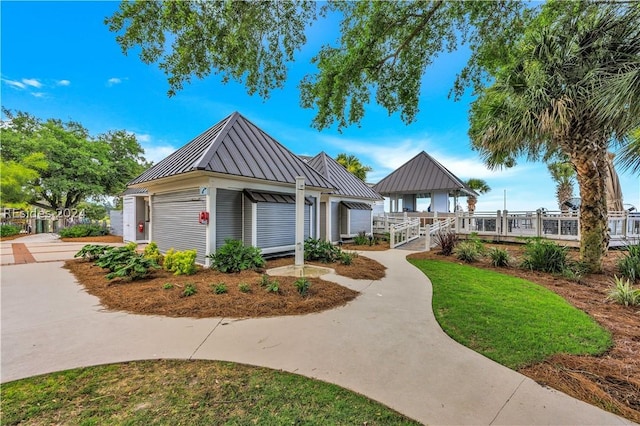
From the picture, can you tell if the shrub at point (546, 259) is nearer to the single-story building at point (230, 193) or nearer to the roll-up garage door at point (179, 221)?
the single-story building at point (230, 193)

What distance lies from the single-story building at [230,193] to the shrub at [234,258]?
0.59m

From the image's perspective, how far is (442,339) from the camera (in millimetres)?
3809

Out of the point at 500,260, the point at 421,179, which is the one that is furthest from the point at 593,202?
the point at 421,179

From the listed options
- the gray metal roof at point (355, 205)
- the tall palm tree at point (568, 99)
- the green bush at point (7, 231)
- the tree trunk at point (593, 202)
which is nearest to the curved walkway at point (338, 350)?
the tall palm tree at point (568, 99)

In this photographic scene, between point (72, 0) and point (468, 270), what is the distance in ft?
41.8

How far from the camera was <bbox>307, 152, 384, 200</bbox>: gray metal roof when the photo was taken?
15.9 m

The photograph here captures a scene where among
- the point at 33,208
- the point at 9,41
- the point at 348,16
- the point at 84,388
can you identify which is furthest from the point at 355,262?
the point at 33,208

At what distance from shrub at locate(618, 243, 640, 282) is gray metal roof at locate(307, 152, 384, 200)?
11.0 meters

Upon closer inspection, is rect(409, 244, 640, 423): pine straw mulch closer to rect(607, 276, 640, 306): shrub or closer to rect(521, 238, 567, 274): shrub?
rect(607, 276, 640, 306): shrub

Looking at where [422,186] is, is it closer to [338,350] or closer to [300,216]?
[300,216]

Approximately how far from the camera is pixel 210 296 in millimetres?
5398

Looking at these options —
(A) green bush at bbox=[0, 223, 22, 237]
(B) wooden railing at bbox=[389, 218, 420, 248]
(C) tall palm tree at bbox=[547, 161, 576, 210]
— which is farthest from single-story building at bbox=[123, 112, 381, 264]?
(C) tall palm tree at bbox=[547, 161, 576, 210]

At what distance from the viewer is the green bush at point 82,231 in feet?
59.2

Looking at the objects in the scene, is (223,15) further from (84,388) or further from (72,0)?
(84,388)
